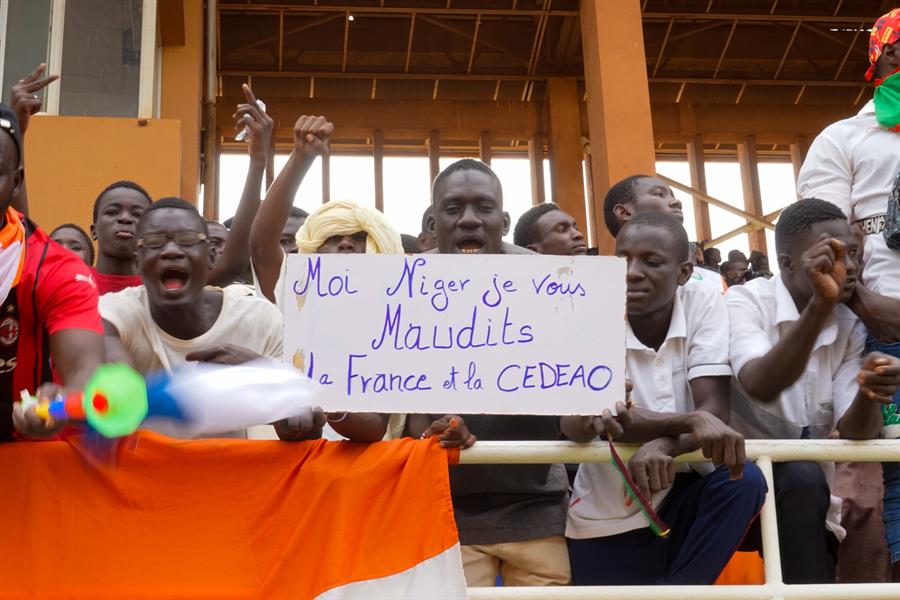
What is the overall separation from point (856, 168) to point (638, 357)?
1.32 m

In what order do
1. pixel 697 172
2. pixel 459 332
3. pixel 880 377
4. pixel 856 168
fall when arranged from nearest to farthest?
pixel 459 332 < pixel 880 377 < pixel 856 168 < pixel 697 172

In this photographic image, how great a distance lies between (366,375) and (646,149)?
7853 millimetres

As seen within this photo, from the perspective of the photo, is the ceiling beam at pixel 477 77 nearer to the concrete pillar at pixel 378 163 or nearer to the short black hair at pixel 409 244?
the concrete pillar at pixel 378 163

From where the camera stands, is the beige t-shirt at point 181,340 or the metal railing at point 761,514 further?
the beige t-shirt at point 181,340

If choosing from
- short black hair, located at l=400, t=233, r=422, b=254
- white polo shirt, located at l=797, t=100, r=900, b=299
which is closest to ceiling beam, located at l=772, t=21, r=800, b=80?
short black hair, located at l=400, t=233, r=422, b=254

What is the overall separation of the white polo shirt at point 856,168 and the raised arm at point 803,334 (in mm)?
854

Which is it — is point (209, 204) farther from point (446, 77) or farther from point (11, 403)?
point (11, 403)

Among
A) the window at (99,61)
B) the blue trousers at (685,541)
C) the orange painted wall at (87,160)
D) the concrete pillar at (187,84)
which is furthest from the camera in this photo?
the concrete pillar at (187,84)

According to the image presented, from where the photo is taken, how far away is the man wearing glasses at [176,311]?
312 cm

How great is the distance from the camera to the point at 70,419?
A: 2.29m

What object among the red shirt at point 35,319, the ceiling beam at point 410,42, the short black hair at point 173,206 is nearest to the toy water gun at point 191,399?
the red shirt at point 35,319

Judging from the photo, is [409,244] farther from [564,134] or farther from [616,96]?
[564,134]

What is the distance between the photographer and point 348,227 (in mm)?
3682

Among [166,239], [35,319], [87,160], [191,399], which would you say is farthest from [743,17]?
[191,399]
